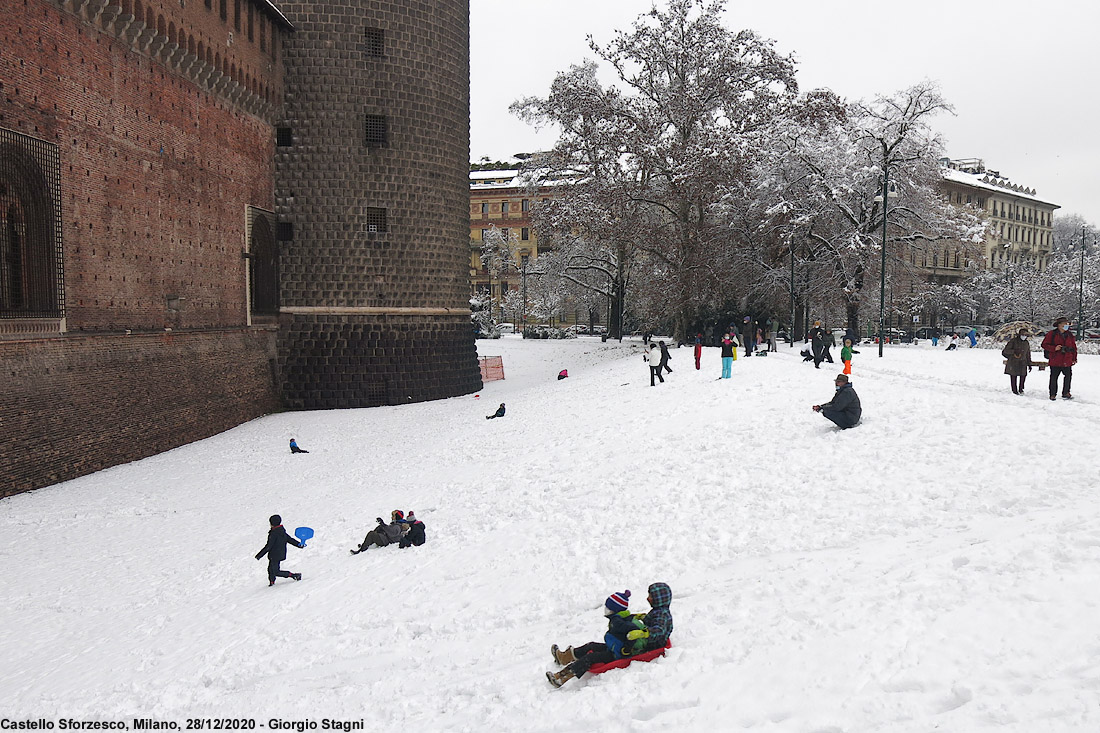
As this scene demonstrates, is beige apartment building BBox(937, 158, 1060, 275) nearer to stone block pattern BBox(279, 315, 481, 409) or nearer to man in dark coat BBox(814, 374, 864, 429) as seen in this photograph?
stone block pattern BBox(279, 315, 481, 409)

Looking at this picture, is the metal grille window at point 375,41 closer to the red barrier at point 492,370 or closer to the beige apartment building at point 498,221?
the red barrier at point 492,370

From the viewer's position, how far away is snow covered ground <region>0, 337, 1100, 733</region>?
612 cm

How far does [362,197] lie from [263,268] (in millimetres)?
4363

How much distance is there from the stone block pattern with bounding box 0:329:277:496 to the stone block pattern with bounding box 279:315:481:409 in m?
2.43

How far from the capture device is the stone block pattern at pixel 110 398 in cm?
1591

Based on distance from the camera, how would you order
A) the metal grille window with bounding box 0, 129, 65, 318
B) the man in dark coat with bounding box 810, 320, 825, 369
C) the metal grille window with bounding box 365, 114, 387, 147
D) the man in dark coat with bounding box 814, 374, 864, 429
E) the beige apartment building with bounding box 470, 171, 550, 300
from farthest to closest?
the beige apartment building with bounding box 470, 171, 550, 300 < the metal grille window with bounding box 365, 114, 387, 147 < the man in dark coat with bounding box 810, 320, 825, 369 < the metal grille window with bounding box 0, 129, 65, 318 < the man in dark coat with bounding box 814, 374, 864, 429

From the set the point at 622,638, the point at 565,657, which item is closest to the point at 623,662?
the point at 622,638

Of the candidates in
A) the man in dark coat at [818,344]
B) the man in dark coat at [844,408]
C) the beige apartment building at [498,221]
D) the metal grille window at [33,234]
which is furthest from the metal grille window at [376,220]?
the beige apartment building at [498,221]

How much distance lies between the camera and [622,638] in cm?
682

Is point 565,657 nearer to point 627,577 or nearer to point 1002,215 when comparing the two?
point 627,577

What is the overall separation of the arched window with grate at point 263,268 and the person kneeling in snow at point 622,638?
22.6m

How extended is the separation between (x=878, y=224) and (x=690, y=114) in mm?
10302

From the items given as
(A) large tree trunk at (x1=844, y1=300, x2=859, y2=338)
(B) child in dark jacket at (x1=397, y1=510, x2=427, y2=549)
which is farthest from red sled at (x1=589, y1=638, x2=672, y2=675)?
(A) large tree trunk at (x1=844, y1=300, x2=859, y2=338)

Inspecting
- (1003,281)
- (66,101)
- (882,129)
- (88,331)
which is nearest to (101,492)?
(88,331)
